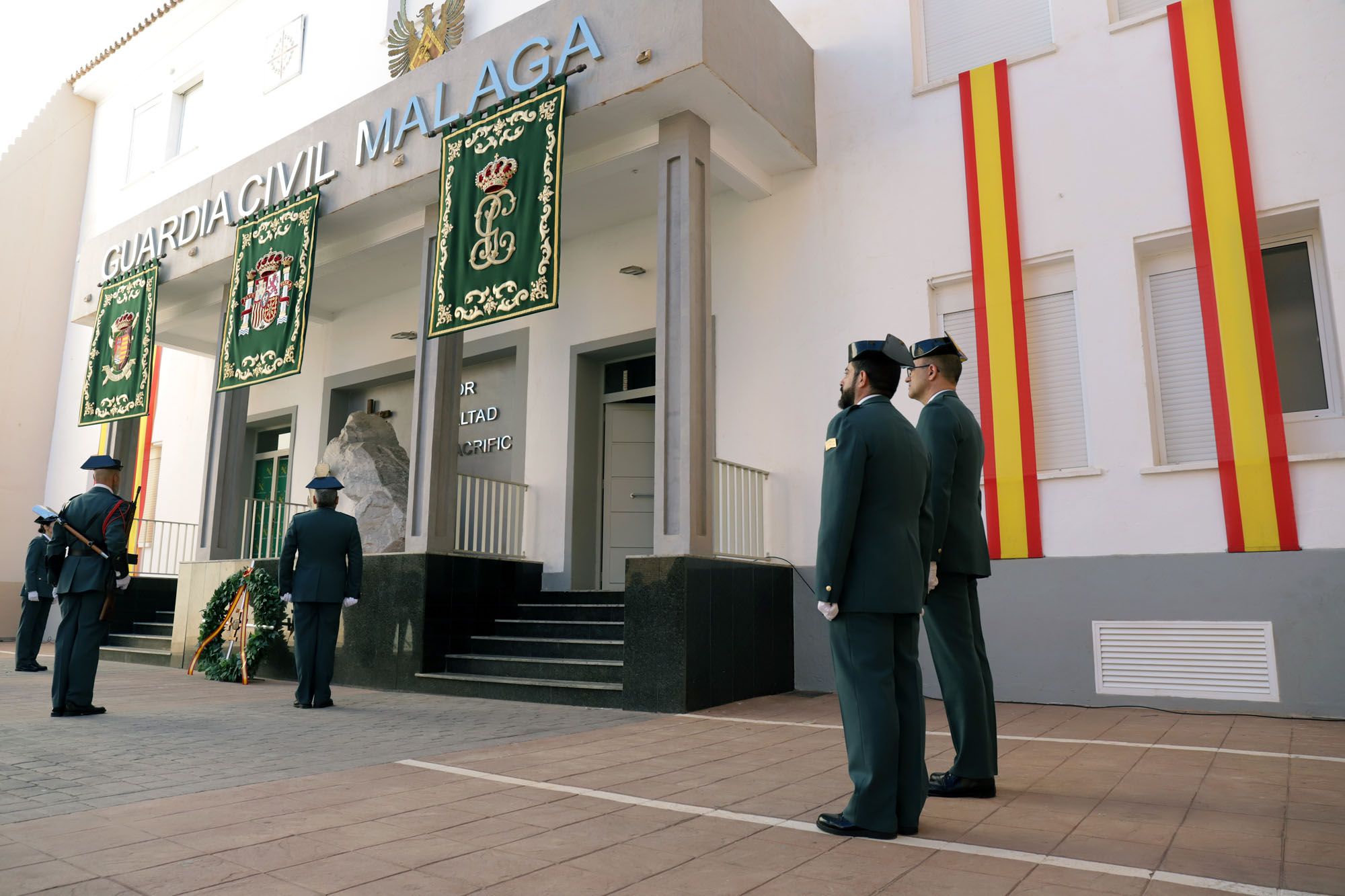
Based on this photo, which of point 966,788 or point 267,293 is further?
point 267,293

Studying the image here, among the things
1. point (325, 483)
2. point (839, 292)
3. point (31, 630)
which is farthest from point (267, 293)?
point (839, 292)

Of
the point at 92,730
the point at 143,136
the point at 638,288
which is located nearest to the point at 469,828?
the point at 92,730

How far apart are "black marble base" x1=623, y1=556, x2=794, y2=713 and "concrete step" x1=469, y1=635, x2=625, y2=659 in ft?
2.09

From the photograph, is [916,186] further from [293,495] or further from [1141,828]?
[293,495]

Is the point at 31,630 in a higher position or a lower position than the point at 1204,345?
lower

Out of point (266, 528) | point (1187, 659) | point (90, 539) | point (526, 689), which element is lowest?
point (526, 689)

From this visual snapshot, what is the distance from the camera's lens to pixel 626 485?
1057cm

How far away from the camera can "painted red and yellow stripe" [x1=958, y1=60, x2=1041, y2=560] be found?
7.26m

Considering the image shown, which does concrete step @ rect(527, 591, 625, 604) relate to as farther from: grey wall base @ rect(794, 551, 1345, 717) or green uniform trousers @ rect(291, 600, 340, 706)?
green uniform trousers @ rect(291, 600, 340, 706)

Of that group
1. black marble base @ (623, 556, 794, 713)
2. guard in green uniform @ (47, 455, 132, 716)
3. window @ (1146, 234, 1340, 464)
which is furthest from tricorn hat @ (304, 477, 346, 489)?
window @ (1146, 234, 1340, 464)

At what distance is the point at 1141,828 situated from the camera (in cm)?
314

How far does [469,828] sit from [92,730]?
3694 millimetres

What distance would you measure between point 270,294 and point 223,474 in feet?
8.45

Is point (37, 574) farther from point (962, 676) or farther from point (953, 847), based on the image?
point (953, 847)
